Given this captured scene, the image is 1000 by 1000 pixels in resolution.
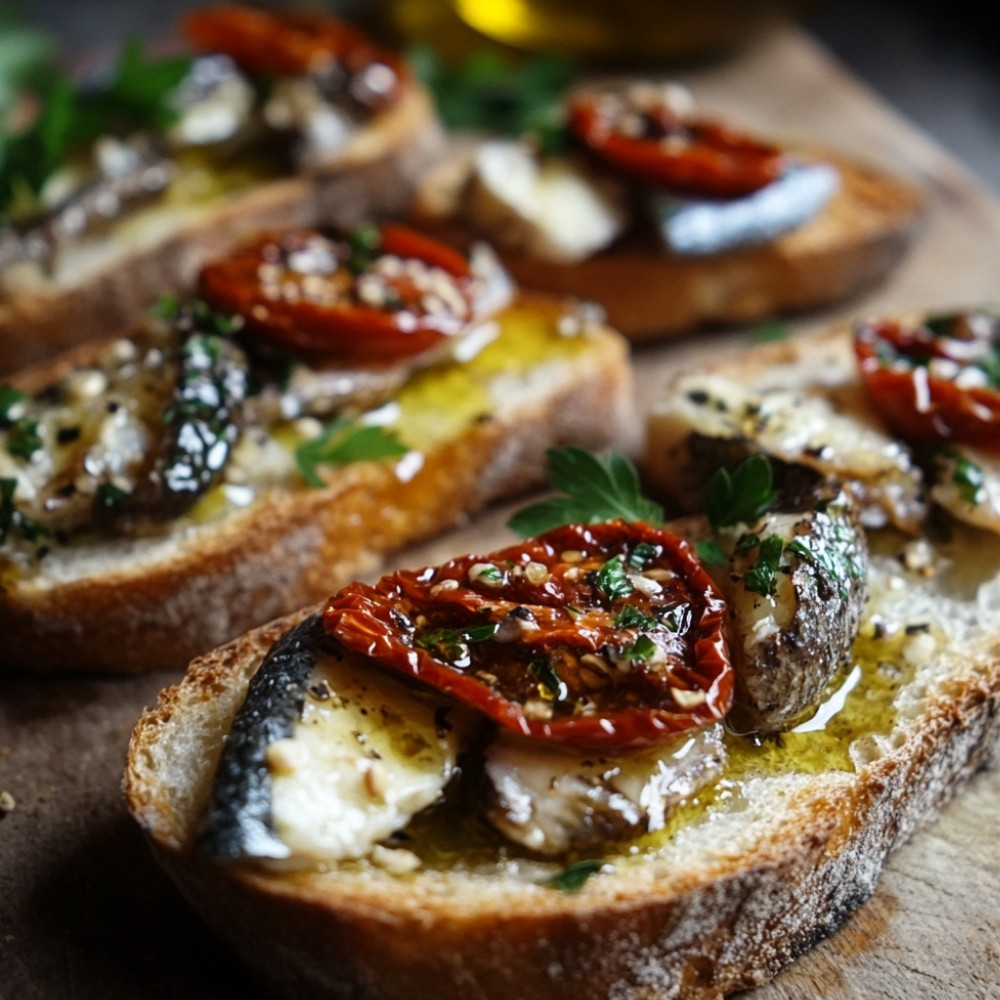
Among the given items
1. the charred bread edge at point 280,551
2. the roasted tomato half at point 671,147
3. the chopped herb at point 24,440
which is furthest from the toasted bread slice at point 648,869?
the roasted tomato half at point 671,147

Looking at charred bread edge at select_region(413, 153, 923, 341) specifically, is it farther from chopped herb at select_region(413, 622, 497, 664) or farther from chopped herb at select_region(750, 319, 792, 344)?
chopped herb at select_region(413, 622, 497, 664)


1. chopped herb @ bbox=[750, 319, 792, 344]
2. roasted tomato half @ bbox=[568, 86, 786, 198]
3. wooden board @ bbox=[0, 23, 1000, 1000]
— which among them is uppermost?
roasted tomato half @ bbox=[568, 86, 786, 198]

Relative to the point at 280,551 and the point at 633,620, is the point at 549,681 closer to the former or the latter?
the point at 633,620

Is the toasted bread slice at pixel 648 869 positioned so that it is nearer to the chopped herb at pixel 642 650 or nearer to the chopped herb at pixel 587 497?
the chopped herb at pixel 642 650

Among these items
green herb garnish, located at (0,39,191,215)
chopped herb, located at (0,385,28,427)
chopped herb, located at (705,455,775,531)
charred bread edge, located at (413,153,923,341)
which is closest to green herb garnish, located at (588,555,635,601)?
chopped herb, located at (705,455,775,531)

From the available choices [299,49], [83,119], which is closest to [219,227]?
[83,119]
